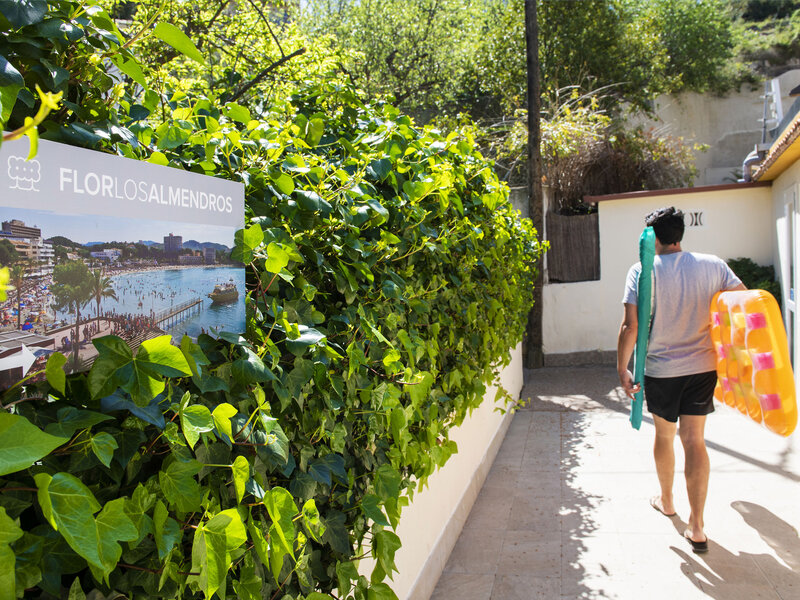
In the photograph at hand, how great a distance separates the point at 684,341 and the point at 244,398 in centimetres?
354

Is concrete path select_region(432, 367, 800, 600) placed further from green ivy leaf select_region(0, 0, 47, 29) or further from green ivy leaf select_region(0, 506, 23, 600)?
green ivy leaf select_region(0, 0, 47, 29)

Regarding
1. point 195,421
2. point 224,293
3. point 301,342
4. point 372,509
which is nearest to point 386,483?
point 372,509

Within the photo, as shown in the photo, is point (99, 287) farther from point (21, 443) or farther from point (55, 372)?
point (21, 443)

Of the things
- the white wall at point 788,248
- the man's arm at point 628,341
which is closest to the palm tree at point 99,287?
the man's arm at point 628,341

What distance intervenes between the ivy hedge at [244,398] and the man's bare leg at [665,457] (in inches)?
85.2

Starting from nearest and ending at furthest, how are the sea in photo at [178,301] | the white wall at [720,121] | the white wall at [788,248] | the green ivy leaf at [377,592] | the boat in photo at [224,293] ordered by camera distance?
the sea in photo at [178,301]
the boat in photo at [224,293]
the green ivy leaf at [377,592]
the white wall at [788,248]
the white wall at [720,121]

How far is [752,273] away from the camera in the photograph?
10.5 metres

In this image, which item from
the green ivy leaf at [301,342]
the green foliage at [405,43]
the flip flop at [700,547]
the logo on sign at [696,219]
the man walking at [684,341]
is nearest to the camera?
the green ivy leaf at [301,342]

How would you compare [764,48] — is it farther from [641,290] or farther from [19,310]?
[19,310]

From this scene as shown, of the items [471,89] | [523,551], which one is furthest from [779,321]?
[471,89]

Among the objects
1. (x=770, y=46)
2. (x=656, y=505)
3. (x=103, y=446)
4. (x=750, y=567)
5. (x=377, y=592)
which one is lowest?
(x=750, y=567)

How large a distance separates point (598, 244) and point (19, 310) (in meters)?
11.9

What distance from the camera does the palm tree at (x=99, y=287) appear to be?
43.4 inches

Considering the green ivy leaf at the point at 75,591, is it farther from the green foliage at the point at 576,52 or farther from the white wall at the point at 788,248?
the green foliage at the point at 576,52
